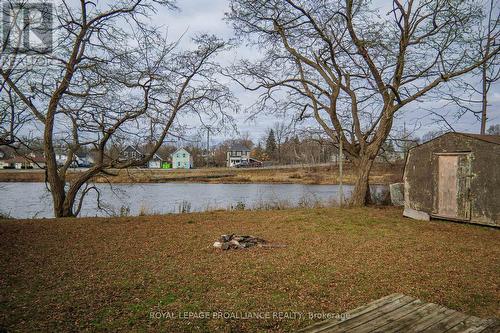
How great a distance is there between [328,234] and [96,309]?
221 inches

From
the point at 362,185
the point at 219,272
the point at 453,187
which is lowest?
the point at 219,272

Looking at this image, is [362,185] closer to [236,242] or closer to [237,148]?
[236,242]

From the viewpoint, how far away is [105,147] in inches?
496

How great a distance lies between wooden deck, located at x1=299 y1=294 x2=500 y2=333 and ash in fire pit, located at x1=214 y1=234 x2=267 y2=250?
13.5ft

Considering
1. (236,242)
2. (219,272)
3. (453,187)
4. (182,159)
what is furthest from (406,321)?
(182,159)

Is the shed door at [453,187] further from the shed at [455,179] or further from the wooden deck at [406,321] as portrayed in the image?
the wooden deck at [406,321]

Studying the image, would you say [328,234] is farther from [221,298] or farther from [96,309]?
[96,309]

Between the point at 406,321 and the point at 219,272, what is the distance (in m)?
3.12

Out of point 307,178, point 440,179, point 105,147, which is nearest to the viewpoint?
point 440,179

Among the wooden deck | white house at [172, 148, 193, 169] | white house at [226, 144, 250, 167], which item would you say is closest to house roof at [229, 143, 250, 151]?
white house at [226, 144, 250, 167]

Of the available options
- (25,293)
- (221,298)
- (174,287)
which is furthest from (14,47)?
(221,298)

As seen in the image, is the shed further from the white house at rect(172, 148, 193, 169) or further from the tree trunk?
the white house at rect(172, 148, 193, 169)

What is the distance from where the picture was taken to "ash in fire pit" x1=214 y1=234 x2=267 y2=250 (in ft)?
22.2

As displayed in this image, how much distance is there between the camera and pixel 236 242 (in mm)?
6879
